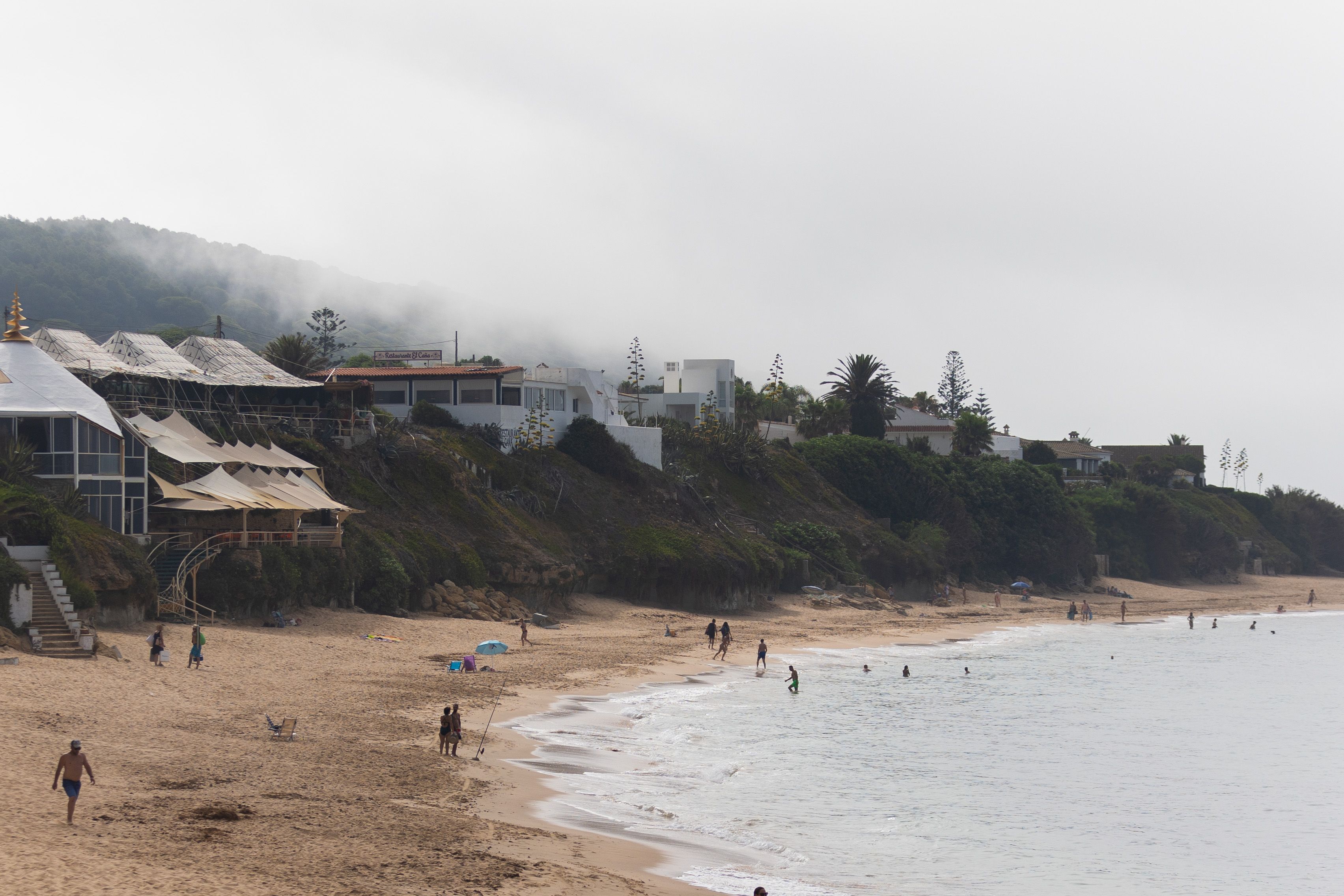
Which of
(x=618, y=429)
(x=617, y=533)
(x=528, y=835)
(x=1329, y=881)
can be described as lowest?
(x=1329, y=881)

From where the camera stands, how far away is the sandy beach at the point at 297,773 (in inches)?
535

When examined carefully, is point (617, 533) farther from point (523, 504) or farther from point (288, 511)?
point (288, 511)

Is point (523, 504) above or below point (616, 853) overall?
Result: above

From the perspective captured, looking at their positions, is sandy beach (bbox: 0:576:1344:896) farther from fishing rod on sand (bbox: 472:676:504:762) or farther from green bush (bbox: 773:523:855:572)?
green bush (bbox: 773:523:855:572)

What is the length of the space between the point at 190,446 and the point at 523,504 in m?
15.6

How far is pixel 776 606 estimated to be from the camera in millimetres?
57406

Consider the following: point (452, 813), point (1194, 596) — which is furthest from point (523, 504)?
point (1194, 596)

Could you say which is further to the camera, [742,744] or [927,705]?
[927,705]

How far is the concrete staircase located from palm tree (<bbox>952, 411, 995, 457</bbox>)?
250ft

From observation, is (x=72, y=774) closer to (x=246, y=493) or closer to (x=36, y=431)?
(x=36, y=431)

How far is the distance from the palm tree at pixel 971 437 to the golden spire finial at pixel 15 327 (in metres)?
71.4

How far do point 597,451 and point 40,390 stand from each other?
98.0 ft

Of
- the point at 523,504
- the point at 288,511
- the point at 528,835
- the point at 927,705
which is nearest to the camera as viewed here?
the point at 528,835

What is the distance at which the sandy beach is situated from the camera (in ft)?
44.6
